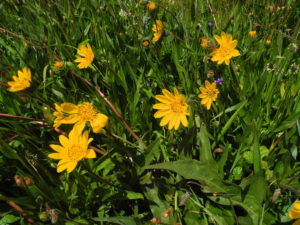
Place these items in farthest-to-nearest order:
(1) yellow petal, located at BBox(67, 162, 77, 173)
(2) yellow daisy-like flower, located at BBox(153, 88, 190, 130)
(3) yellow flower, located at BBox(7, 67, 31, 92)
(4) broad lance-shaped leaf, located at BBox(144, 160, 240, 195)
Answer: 1. (3) yellow flower, located at BBox(7, 67, 31, 92)
2. (2) yellow daisy-like flower, located at BBox(153, 88, 190, 130)
3. (4) broad lance-shaped leaf, located at BBox(144, 160, 240, 195)
4. (1) yellow petal, located at BBox(67, 162, 77, 173)

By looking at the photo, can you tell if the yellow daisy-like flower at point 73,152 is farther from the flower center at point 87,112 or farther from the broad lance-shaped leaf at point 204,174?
the broad lance-shaped leaf at point 204,174

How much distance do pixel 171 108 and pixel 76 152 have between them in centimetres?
52

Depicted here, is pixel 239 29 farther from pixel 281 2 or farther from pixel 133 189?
pixel 133 189

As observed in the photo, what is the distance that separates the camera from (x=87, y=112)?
1.26m

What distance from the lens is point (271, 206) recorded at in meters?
1.14

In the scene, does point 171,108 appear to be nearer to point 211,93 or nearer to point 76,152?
point 211,93

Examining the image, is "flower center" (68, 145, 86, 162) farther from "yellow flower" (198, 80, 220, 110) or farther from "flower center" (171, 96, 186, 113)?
"yellow flower" (198, 80, 220, 110)

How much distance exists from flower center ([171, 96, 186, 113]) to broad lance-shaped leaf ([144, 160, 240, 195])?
287mm

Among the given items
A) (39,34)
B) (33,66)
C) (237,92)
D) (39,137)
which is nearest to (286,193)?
(237,92)

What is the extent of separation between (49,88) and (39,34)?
0.75 meters

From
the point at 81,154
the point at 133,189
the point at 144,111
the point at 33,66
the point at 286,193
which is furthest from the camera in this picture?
the point at 33,66

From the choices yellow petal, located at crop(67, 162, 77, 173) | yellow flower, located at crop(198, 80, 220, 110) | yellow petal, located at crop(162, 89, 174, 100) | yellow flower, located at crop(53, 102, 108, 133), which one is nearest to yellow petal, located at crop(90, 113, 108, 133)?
yellow flower, located at crop(53, 102, 108, 133)

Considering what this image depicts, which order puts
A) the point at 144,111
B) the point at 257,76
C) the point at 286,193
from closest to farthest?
the point at 286,193
the point at 144,111
the point at 257,76

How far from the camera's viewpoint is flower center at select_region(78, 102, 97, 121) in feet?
4.07
